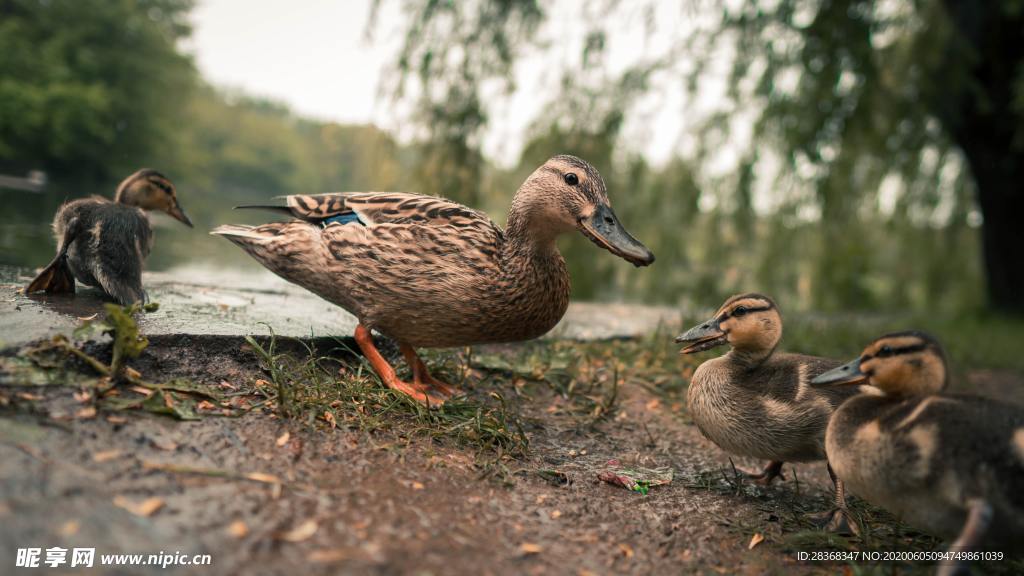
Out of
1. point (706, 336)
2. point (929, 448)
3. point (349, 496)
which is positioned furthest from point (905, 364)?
point (349, 496)

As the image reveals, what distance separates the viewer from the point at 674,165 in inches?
371

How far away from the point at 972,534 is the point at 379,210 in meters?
2.96

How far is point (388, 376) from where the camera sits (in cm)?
348

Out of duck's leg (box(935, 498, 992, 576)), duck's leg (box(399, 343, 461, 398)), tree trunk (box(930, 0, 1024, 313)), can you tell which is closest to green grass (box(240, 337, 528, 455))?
duck's leg (box(399, 343, 461, 398))

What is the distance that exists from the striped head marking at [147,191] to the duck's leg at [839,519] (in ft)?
15.0

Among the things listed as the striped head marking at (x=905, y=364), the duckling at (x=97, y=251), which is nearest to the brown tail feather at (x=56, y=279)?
the duckling at (x=97, y=251)

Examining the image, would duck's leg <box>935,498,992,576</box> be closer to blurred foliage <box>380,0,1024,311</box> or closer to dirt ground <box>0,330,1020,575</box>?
dirt ground <box>0,330,1020,575</box>

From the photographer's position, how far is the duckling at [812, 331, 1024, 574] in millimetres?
2279

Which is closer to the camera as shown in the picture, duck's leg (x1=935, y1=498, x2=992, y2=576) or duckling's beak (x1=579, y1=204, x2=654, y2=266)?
duck's leg (x1=935, y1=498, x2=992, y2=576)

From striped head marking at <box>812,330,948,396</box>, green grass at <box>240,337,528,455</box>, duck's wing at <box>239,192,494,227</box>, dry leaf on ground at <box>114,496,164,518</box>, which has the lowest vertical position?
dry leaf on ground at <box>114,496,164,518</box>

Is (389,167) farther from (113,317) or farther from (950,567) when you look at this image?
(950,567)

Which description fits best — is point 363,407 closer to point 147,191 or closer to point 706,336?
point 706,336

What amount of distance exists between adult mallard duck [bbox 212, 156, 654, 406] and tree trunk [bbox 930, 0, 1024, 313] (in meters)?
A: 8.32

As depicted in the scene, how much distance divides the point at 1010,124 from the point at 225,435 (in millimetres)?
12308
